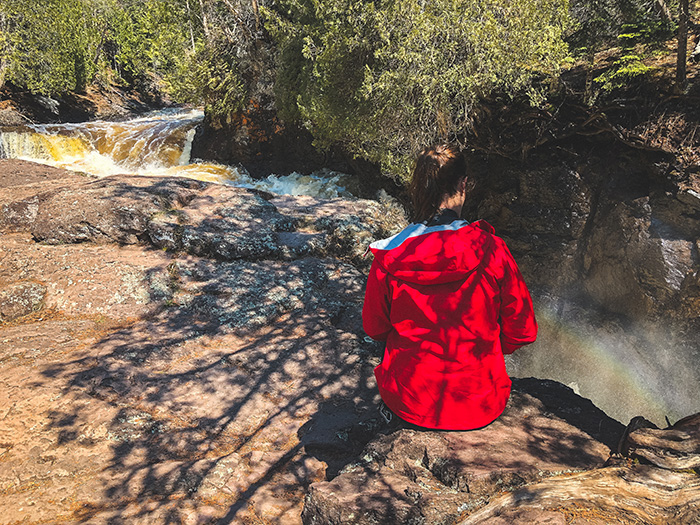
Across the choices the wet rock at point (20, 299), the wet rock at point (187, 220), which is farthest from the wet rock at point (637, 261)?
the wet rock at point (20, 299)

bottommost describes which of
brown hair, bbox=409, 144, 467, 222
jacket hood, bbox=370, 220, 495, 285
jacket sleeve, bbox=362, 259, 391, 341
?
jacket sleeve, bbox=362, 259, 391, 341

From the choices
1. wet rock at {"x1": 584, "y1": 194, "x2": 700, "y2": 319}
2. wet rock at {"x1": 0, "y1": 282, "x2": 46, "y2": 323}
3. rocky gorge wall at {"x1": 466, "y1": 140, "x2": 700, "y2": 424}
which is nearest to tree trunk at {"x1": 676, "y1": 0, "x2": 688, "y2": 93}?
rocky gorge wall at {"x1": 466, "y1": 140, "x2": 700, "y2": 424}

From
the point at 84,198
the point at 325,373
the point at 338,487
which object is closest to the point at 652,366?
the point at 325,373

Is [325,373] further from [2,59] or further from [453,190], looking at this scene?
[2,59]

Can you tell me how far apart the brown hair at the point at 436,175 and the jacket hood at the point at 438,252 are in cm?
17

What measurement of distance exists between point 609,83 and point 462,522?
198 inches

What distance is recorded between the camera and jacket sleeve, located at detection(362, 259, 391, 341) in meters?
2.38

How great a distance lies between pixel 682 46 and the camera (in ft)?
12.8

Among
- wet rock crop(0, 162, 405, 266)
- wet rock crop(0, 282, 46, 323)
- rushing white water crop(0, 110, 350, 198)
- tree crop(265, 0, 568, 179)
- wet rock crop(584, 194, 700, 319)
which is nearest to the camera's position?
wet rock crop(0, 282, 46, 323)

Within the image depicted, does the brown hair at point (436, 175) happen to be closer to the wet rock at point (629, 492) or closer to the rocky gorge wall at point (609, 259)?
the wet rock at point (629, 492)

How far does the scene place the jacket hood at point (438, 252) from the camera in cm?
211

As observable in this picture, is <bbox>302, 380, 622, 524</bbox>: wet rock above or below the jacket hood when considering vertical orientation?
below

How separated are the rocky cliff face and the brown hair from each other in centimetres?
129

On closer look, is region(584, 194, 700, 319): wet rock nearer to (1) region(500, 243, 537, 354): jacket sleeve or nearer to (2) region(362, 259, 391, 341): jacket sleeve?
(1) region(500, 243, 537, 354): jacket sleeve
